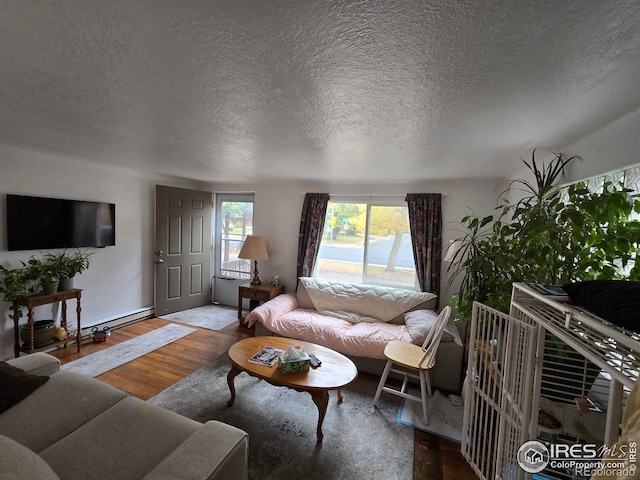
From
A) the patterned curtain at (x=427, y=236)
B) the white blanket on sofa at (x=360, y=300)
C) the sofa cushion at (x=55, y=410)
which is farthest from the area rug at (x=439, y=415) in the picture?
the sofa cushion at (x=55, y=410)

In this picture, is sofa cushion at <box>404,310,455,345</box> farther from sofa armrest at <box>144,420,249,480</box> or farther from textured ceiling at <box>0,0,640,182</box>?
sofa armrest at <box>144,420,249,480</box>

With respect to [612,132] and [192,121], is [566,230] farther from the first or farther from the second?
[192,121]

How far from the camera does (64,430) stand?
1291 mm

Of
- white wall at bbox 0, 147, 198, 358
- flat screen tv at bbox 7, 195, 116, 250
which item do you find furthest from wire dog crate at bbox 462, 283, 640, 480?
white wall at bbox 0, 147, 198, 358

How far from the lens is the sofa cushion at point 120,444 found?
109 cm

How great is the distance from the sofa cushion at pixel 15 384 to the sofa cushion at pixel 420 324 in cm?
286

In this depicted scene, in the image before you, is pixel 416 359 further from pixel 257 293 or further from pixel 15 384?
pixel 15 384

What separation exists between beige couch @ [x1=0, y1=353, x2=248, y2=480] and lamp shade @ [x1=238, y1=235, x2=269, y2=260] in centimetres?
252

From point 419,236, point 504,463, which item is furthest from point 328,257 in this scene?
point 504,463

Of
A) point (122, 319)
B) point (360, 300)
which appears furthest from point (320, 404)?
point (122, 319)

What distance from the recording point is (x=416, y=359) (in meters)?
2.28

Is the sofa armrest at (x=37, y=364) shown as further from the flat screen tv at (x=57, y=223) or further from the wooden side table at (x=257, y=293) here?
the wooden side table at (x=257, y=293)

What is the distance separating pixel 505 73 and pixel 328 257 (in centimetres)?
336

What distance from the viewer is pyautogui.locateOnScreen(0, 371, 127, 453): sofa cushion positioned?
124 cm
